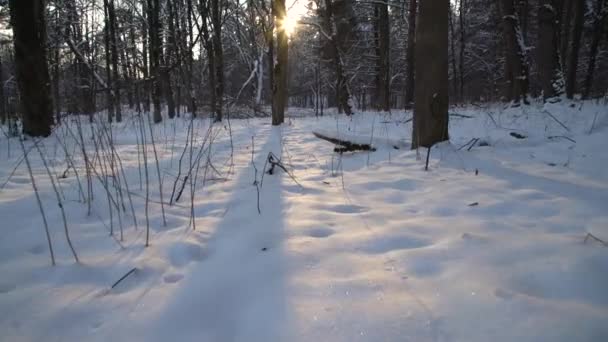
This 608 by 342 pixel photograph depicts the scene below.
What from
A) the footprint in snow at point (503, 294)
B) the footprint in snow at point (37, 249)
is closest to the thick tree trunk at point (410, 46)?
the footprint in snow at point (503, 294)

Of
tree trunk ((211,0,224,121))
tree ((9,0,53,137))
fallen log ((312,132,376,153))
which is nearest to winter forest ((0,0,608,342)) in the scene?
fallen log ((312,132,376,153))

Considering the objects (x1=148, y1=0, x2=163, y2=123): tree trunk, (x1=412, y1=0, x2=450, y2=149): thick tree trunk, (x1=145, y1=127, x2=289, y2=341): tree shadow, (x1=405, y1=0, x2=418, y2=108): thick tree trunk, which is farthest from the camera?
(x1=405, y1=0, x2=418, y2=108): thick tree trunk

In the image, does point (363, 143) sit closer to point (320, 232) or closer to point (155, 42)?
point (320, 232)

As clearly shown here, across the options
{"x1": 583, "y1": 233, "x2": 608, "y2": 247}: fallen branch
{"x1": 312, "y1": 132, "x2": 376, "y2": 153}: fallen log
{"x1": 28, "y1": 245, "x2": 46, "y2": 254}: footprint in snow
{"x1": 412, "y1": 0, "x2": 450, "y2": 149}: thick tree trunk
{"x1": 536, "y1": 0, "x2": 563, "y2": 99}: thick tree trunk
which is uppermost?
{"x1": 536, "y1": 0, "x2": 563, "y2": 99}: thick tree trunk

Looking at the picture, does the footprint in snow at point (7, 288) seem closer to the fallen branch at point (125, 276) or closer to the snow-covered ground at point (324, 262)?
the snow-covered ground at point (324, 262)

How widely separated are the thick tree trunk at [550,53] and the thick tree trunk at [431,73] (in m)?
6.07

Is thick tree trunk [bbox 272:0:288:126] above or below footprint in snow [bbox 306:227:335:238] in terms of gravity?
above

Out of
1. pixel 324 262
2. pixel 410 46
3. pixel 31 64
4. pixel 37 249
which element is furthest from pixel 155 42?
pixel 324 262

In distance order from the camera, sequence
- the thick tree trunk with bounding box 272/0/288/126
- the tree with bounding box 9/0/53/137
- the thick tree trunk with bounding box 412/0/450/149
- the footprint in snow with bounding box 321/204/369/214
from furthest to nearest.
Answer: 1. the thick tree trunk with bounding box 272/0/288/126
2. the tree with bounding box 9/0/53/137
3. the thick tree trunk with bounding box 412/0/450/149
4. the footprint in snow with bounding box 321/204/369/214

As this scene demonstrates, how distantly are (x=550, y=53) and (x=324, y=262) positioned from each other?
937cm

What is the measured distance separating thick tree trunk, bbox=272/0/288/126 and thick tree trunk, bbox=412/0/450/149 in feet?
16.2

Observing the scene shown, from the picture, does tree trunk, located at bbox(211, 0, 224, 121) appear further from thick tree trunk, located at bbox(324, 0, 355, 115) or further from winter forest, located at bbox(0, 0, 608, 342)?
winter forest, located at bbox(0, 0, 608, 342)

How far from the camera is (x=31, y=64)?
5.36 metres

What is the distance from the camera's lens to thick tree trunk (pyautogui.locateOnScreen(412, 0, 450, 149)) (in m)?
3.66
